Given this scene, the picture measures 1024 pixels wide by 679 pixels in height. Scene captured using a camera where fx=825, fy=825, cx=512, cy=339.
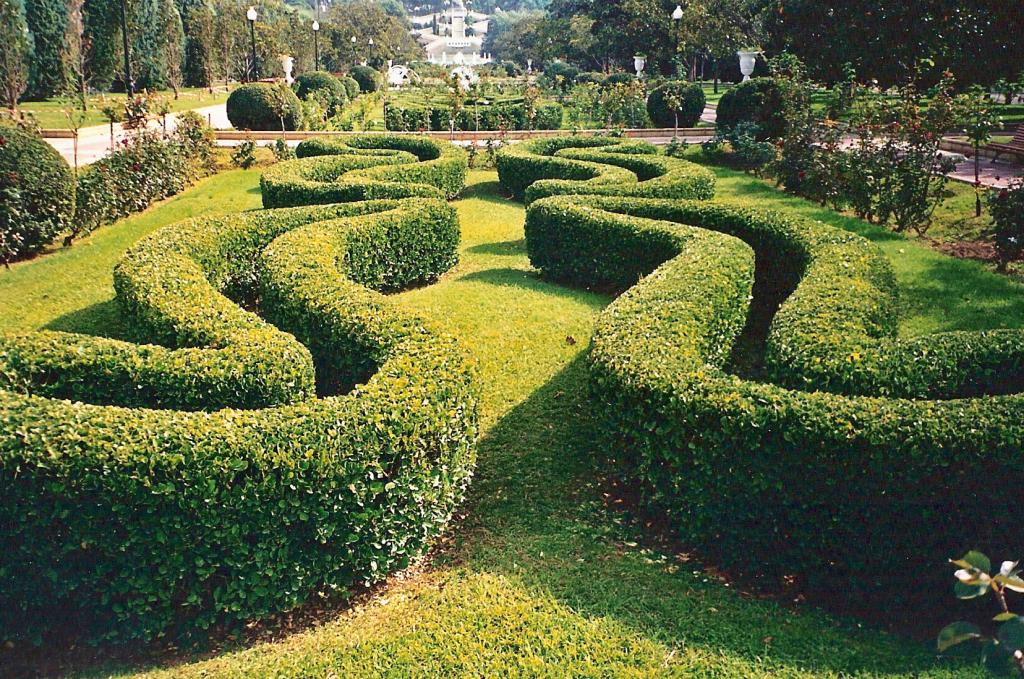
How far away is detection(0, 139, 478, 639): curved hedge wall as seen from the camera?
439cm

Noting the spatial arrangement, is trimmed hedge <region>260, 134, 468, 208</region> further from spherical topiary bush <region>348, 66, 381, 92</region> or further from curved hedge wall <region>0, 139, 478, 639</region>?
spherical topiary bush <region>348, 66, 381, 92</region>

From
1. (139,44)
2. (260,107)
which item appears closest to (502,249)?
(260,107)

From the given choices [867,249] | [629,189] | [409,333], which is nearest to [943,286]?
[867,249]

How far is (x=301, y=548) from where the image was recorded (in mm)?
4699

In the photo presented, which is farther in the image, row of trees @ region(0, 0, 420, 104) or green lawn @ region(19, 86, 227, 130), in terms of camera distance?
row of trees @ region(0, 0, 420, 104)

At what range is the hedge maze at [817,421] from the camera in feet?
15.2

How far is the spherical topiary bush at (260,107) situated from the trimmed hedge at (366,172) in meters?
6.75

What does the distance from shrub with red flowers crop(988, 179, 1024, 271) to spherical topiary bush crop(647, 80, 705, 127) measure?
45.4 feet

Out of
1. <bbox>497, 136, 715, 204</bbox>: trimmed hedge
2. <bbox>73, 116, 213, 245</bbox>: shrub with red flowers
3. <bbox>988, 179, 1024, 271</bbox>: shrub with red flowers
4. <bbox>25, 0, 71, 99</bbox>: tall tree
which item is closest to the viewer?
<bbox>988, 179, 1024, 271</bbox>: shrub with red flowers

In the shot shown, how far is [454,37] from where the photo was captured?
152125 millimetres

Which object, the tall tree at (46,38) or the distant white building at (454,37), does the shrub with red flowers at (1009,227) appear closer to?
the tall tree at (46,38)

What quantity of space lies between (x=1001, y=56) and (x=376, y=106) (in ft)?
81.4

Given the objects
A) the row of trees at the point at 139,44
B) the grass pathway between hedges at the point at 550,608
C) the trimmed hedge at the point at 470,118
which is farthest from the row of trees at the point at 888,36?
the row of trees at the point at 139,44

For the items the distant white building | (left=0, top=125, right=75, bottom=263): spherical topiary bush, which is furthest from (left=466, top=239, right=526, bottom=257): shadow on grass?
the distant white building
